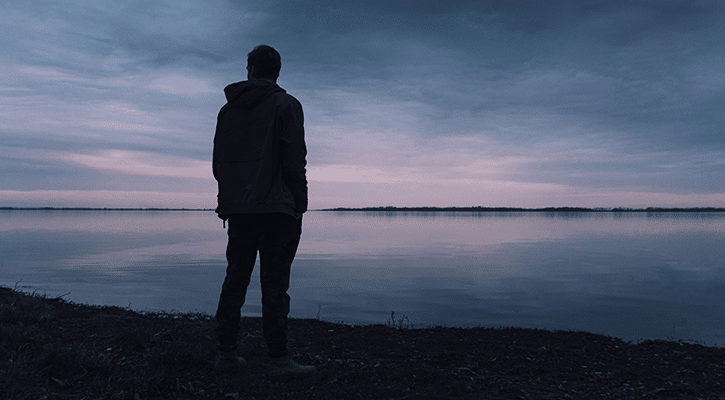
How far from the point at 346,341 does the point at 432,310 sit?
206 inches

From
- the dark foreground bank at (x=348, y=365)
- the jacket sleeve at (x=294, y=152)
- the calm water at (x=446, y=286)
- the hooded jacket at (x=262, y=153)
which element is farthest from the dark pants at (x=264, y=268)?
the calm water at (x=446, y=286)

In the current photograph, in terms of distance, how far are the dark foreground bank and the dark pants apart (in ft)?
1.45

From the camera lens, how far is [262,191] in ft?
13.8

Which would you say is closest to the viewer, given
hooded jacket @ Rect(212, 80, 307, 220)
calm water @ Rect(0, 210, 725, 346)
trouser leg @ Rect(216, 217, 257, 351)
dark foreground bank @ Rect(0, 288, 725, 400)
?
dark foreground bank @ Rect(0, 288, 725, 400)

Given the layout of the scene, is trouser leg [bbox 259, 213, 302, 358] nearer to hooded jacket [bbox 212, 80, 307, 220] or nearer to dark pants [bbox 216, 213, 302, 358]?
dark pants [bbox 216, 213, 302, 358]

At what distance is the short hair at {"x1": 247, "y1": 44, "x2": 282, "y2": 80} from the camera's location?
175 inches

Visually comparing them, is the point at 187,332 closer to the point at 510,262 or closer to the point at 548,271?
the point at 548,271

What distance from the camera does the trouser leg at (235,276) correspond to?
14.3ft

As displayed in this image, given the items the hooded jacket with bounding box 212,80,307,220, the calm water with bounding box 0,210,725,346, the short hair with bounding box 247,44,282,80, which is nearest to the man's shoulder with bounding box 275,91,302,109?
the hooded jacket with bounding box 212,80,307,220

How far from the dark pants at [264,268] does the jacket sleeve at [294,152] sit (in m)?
0.27

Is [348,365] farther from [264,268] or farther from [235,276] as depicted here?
[235,276]

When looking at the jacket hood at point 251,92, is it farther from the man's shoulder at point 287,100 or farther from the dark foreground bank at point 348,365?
the dark foreground bank at point 348,365

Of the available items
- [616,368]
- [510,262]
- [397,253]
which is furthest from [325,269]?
[616,368]

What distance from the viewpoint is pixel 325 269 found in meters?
18.4
